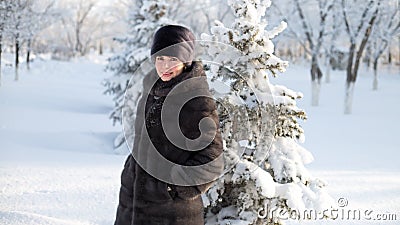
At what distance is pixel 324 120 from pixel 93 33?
172ft

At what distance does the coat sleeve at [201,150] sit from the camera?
81.7 inches

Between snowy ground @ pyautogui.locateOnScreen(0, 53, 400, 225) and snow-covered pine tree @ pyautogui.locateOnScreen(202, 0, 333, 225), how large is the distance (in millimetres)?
1664

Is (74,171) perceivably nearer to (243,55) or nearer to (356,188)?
(356,188)

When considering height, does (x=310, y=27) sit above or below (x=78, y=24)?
above

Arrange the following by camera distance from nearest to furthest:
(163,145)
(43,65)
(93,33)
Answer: (163,145) < (43,65) < (93,33)

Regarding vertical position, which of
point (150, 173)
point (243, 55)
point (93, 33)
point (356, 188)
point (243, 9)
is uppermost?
point (243, 9)

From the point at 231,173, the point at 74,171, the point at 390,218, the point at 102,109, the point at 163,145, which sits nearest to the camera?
the point at 163,145

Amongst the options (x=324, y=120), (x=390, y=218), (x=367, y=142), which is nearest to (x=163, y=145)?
(x=390, y=218)

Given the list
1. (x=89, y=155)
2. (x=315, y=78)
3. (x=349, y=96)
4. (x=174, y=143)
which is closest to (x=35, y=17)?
(x=315, y=78)

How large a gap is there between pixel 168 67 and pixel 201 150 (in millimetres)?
440

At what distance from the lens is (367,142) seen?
11.9 metres

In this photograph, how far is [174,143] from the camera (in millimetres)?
2146

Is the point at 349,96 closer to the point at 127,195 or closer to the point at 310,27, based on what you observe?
the point at 310,27

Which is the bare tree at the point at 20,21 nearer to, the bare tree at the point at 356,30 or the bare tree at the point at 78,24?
the bare tree at the point at 356,30
